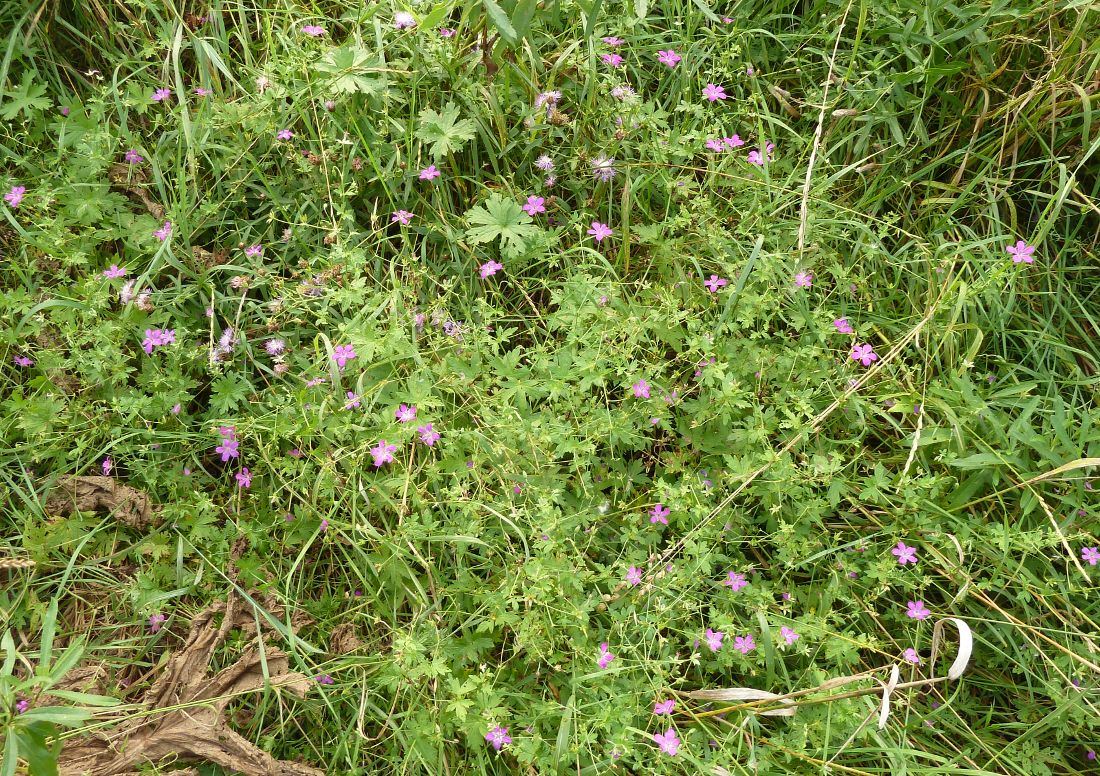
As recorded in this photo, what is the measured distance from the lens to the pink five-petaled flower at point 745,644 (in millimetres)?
2326

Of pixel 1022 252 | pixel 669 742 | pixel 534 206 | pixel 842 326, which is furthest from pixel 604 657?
pixel 1022 252

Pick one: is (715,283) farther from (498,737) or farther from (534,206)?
(498,737)

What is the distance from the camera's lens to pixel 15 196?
112 inches

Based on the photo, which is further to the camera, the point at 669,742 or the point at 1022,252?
the point at 1022,252

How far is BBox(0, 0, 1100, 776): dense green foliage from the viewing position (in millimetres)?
2328

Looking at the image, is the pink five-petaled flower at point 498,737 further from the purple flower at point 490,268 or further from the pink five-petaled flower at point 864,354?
the pink five-petaled flower at point 864,354

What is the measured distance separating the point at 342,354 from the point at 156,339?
2.26ft

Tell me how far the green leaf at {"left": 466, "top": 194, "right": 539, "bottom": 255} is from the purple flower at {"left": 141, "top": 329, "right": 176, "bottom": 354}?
1.07 m

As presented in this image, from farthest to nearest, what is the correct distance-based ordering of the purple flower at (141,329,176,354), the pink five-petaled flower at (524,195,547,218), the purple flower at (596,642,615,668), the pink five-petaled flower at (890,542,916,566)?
the pink five-petaled flower at (524,195,547,218)
the purple flower at (141,329,176,354)
the pink five-petaled flower at (890,542,916,566)
the purple flower at (596,642,615,668)

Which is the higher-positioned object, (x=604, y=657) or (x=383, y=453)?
(x=383, y=453)

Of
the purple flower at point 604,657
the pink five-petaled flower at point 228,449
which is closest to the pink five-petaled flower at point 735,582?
the purple flower at point 604,657

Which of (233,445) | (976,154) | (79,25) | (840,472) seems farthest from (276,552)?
(976,154)

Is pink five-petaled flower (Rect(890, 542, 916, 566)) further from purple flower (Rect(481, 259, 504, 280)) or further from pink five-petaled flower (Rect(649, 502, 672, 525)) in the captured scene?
purple flower (Rect(481, 259, 504, 280))

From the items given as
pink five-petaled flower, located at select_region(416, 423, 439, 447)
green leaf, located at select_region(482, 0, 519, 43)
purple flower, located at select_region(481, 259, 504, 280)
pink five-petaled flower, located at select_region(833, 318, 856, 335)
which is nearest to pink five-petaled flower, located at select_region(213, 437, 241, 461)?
pink five-petaled flower, located at select_region(416, 423, 439, 447)
